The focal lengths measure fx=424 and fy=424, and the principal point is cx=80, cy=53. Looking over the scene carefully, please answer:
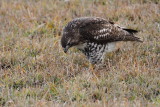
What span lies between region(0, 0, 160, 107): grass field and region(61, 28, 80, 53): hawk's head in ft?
1.08

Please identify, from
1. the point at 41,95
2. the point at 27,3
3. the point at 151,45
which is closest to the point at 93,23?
the point at 151,45

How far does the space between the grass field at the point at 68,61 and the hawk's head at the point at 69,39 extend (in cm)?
33

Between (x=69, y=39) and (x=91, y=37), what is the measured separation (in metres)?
0.43

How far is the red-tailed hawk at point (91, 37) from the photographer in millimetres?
7266

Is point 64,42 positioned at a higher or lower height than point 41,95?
higher

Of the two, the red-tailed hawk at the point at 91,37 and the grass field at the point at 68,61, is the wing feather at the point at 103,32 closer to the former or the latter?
the red-tailed hawk at the point at 91,37

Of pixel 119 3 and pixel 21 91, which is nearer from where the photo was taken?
pixel 21 91

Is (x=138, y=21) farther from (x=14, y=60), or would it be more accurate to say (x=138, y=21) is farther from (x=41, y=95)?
(x=41, y=95)

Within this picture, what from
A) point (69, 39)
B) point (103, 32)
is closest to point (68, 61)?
point (69, 39)

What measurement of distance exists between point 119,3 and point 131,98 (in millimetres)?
5063

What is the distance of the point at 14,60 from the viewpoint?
755cm

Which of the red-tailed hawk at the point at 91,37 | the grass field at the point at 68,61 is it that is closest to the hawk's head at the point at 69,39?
the red-tailed hawk at the point at 91,37

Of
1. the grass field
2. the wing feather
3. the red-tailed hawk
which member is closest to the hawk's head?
the red-tailed hawk

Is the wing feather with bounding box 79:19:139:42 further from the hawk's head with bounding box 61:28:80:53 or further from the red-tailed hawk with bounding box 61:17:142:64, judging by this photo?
the hawk's head with bounding box 61:28:80:53
